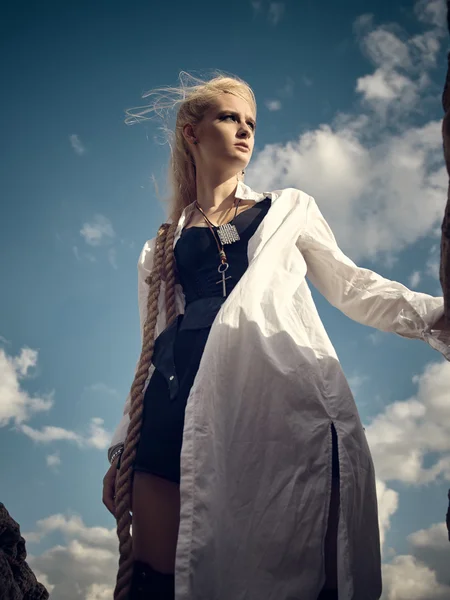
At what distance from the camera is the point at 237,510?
2262 mm

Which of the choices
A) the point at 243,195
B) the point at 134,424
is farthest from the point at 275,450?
the point at 243,195

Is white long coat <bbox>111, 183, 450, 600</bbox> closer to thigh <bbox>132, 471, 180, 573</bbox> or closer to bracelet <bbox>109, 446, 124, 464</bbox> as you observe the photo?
thigh <bbox>132, 471, 180, 573</bbox>

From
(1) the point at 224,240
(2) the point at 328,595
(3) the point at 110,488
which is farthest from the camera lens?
(1) the point at 224,240

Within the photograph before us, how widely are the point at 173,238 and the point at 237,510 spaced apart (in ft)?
6.26

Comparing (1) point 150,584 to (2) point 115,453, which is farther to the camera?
(2) point 115,453

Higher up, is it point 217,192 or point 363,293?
point 217,192

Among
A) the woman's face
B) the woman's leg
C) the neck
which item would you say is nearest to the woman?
the woman's leg

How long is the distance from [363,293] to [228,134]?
1.47 m

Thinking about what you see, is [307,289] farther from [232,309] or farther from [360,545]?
[360,545]

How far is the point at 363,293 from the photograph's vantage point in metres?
2.85

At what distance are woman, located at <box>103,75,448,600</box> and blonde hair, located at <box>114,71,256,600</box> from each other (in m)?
0.01

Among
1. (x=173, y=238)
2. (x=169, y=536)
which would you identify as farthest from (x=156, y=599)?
(x=173, y=238)

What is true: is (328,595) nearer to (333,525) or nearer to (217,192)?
(333,525)

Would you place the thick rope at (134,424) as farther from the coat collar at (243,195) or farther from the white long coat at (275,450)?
the white long coat at (275,450)
